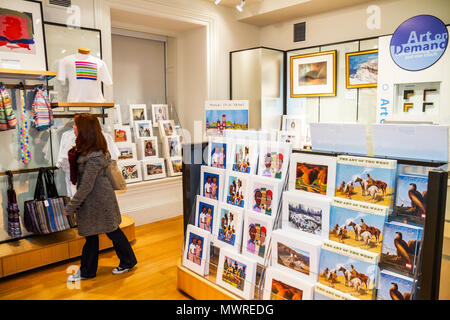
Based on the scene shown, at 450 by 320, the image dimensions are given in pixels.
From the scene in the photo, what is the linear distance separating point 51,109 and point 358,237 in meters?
3.02

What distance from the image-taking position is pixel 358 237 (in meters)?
1.74

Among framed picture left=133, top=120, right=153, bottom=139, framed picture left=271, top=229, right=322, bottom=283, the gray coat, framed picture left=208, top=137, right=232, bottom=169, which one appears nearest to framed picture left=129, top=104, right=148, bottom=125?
framed picture left=133, top=120, right=153, bottom=139

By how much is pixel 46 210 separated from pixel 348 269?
275 centimetres

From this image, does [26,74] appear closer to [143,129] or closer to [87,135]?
[87,135]

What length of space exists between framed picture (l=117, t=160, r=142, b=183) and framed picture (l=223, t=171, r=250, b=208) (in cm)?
241

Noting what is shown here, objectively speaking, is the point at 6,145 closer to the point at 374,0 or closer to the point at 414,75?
the point at 414,75

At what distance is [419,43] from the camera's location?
311 cm

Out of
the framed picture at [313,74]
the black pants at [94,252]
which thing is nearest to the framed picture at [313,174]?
the black pants at [94,252]

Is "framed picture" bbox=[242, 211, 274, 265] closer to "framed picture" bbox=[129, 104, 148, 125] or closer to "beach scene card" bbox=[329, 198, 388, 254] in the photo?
"beach scene card" bbox=[329, 198, 388, 254]

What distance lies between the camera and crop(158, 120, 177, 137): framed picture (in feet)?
16.4

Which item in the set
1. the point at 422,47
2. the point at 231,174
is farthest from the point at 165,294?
the point at 422,47

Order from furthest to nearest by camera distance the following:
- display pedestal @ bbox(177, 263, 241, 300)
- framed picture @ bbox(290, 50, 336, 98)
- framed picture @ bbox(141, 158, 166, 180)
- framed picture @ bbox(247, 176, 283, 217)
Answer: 1. framed picture @ bbox(141, 158, 166, 180)
2. framed picture @ bbox(290, 50, 336, 98)
3. display pedestal @ bbox(177, 263, 241, 300)
4. framed picture @ bbox(247, 176, 283, 217)

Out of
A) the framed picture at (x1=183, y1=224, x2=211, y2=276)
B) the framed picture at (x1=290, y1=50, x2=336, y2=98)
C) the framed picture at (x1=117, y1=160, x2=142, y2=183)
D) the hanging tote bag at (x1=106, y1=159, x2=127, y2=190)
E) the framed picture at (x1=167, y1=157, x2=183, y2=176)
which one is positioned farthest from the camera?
the framed picture at (x1=167, y1=157, x2=183, y2=176)

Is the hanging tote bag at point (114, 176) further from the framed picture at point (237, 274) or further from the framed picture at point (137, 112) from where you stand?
the framed picture at point (137, 112)
